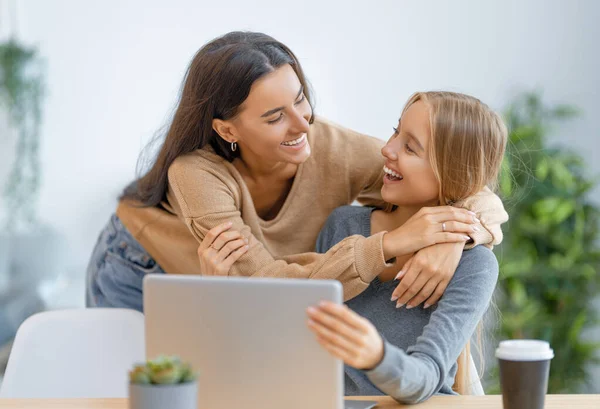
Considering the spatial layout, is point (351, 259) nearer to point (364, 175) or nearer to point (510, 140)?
point (364, 175)

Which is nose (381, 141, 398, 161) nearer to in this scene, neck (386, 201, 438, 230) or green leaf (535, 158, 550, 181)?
neck (386, 201, 438, 230)

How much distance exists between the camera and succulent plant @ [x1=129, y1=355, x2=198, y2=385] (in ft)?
3.69

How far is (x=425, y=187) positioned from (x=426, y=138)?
108 millimetres

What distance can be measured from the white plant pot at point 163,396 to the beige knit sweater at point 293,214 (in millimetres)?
652

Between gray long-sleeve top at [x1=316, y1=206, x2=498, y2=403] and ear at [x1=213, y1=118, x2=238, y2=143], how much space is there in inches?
12.8

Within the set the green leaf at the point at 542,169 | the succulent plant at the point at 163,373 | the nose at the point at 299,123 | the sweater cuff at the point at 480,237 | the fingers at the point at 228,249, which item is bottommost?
the green leaf at the point at 542,169

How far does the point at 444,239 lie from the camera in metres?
1.69

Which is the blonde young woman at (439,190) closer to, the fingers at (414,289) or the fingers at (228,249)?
the fingers at (414,289)

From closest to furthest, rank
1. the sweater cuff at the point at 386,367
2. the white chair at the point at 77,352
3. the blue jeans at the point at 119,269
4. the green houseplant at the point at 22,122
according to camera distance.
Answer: the sweater cuff at the point at 386,367
the white chair at the point at 77,352
the blue jeans at the point at 119,269
the green houseplant at the point at 22,122

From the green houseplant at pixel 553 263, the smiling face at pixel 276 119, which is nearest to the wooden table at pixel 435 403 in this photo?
the smiling face at pixel 276 119

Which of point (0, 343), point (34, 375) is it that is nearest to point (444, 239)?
point (34, 375)

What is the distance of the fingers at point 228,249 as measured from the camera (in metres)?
1.86

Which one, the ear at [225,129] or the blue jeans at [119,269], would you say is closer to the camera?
the ear at [225,129]

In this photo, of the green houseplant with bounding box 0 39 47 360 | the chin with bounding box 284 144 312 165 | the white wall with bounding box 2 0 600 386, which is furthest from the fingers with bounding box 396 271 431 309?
the green houseplant with bounding box 0 39 47 360
